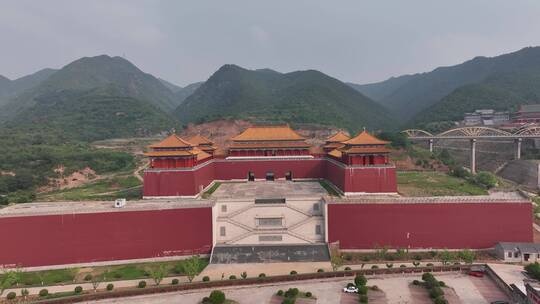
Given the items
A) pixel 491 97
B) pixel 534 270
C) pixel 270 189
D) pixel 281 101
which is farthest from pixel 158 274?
pixel 491 97

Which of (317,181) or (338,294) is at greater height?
(317,181)

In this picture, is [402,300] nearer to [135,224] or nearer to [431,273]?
[431,273]

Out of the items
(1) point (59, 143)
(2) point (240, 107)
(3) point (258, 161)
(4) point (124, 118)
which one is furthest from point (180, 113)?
(3) point (258, 161)

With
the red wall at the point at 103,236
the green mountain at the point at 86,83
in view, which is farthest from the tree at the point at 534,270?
the green mountain at the point at 86,83

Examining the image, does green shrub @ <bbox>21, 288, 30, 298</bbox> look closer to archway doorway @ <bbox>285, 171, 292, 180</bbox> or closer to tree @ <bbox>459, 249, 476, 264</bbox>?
archway doorway @ <bbox>285, 171, 292, 180</bbox>

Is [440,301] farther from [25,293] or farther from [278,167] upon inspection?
[25,293]

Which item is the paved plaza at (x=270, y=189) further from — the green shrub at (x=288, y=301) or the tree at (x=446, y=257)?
the green shrub at (x=288, y=301)

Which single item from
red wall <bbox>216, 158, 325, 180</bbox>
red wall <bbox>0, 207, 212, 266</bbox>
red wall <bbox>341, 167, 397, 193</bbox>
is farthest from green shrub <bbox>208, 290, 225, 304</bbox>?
red wall <bbox>216, 158, 325, 180</bbox>
